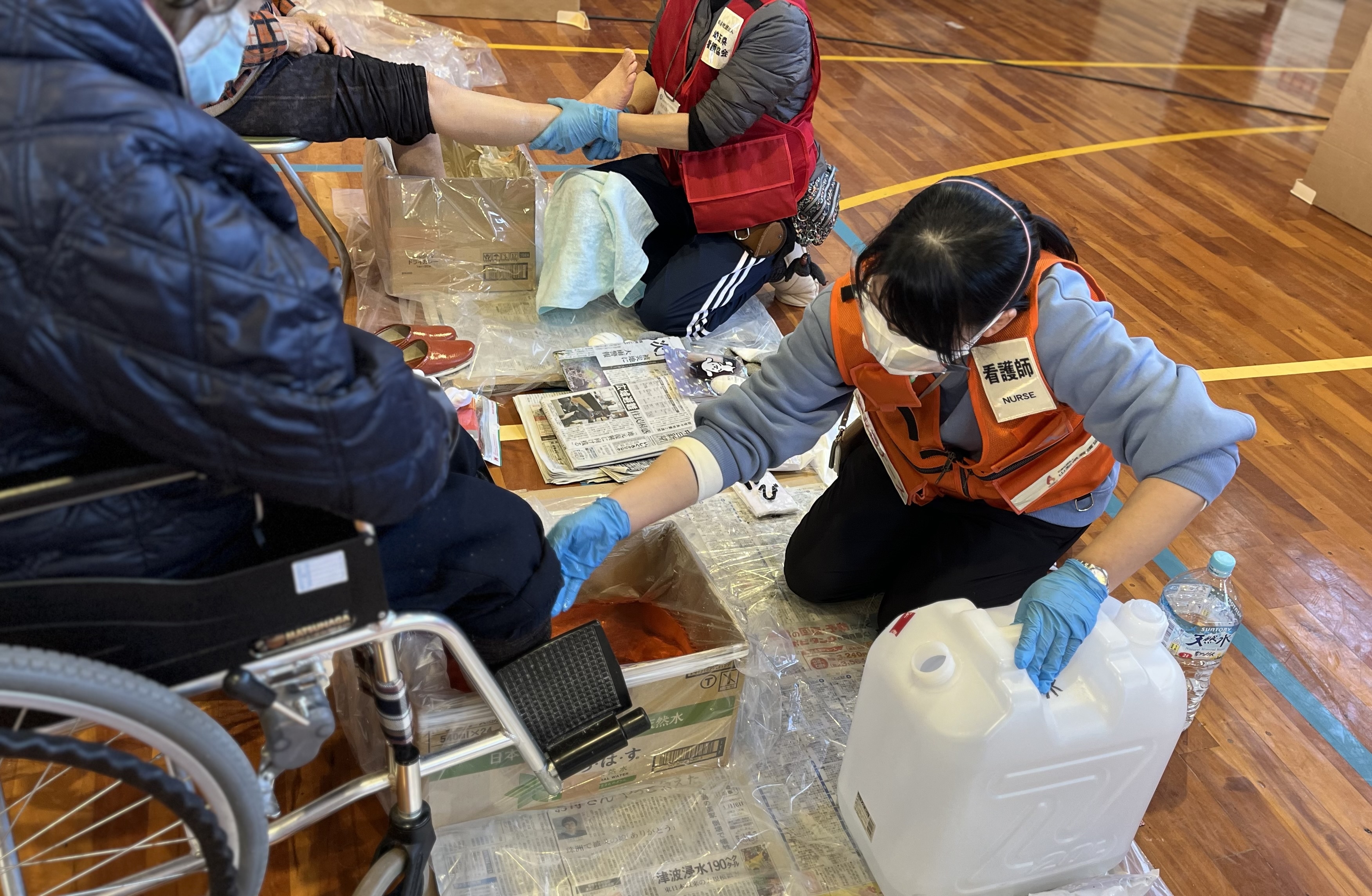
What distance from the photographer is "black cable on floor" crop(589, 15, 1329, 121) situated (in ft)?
15.9

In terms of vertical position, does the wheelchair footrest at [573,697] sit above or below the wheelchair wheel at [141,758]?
below

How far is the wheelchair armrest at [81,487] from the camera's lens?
781 mm

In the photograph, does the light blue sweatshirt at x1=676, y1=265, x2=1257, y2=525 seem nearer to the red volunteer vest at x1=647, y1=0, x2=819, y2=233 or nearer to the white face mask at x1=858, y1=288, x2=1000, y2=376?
the white face mask at x1=858, y1=288, x2=1000, y2=376

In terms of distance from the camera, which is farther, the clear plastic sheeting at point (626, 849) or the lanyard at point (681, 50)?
the lanyard at point (681, 50)

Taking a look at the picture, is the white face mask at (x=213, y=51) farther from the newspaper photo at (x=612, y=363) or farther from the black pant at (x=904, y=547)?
the newspaper photo at (x=612, y=363)

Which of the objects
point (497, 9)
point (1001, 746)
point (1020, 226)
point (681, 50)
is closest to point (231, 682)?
point (1001, 746)

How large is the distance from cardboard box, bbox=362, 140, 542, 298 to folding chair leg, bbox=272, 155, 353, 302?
0.09m

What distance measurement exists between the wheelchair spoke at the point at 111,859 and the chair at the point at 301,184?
43.8 inches

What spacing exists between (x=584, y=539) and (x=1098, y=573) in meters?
0.64

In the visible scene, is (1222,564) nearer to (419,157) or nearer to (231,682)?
(231,682)

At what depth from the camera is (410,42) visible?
11.5ft

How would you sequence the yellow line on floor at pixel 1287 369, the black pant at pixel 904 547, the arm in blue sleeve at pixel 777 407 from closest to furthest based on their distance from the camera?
the arm in blue sleeve at pixel 777 407 < the black pant at pixel 904 547 < the yellow line on floor at pixel 1287 369

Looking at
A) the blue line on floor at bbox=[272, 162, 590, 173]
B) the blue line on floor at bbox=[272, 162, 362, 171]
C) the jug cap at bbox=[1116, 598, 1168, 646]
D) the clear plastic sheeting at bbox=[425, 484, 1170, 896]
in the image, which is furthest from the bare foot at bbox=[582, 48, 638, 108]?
the jug cap at bbox=[1116, 598, 1168, 646]

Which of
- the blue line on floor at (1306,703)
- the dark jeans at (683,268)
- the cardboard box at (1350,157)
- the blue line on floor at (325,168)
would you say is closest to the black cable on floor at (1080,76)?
the cardboard box at (1350,157)
